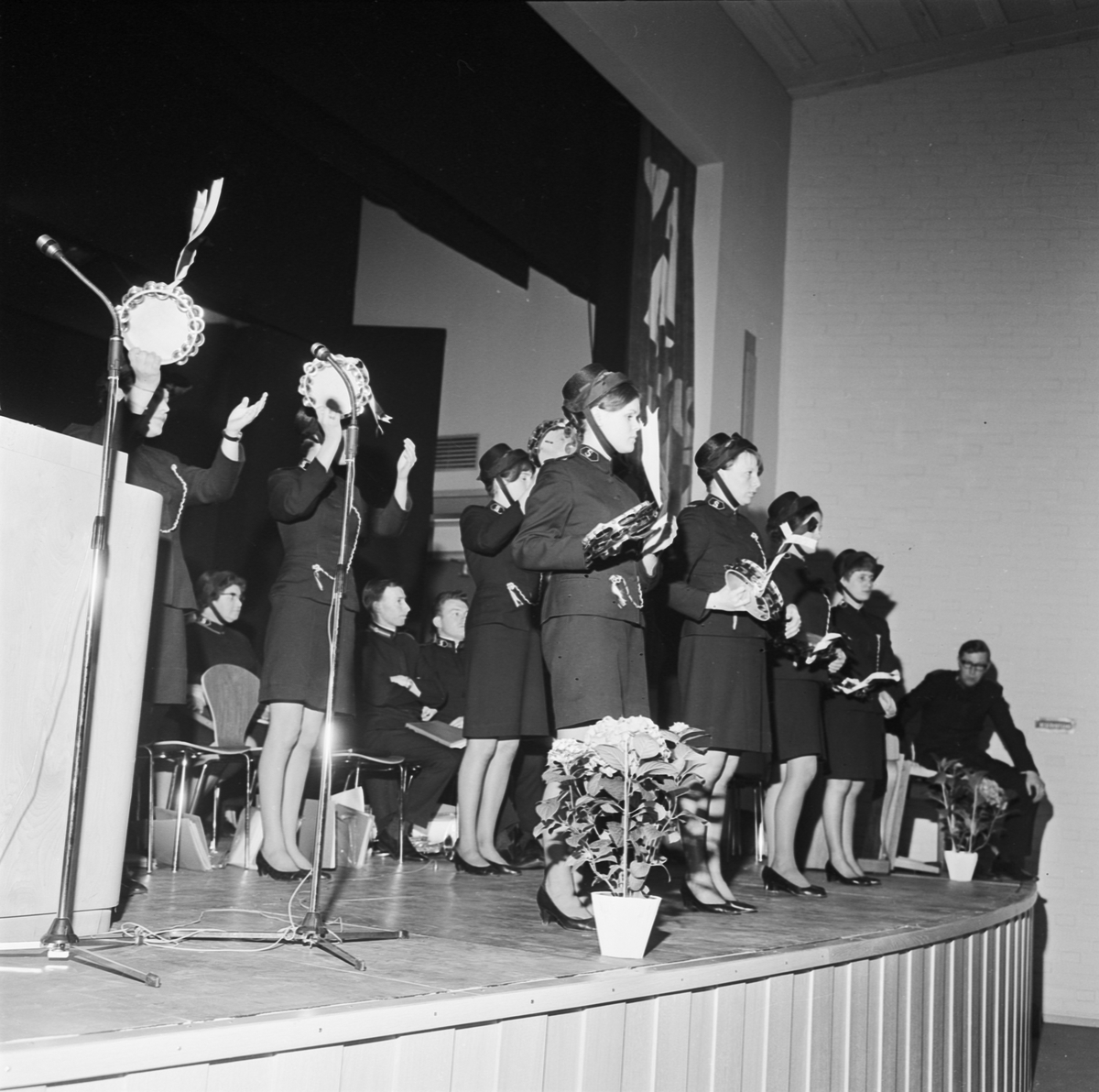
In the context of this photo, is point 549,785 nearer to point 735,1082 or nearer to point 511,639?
point 735,1082

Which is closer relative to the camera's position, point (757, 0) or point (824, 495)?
point (757, 0)

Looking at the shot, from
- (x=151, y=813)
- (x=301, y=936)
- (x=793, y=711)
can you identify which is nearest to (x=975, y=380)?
(x=793, y=711)

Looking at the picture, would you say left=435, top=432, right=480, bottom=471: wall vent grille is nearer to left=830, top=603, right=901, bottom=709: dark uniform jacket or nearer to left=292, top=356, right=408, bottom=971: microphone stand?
left=830, top=603, right=901, bottom=709: dark uniform jacket

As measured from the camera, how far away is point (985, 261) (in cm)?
791

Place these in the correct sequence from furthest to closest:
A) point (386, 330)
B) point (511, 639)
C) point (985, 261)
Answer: point (985, 261) → point (386, 330) → point (511, 639)

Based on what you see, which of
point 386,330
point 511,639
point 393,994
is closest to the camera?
point 393,994

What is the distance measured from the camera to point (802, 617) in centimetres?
490

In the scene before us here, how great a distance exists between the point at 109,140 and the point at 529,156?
2.41m

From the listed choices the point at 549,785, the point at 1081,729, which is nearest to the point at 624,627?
the point at 549,785

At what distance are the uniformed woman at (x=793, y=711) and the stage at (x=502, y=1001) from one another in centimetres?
39

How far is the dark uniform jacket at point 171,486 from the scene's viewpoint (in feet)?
11.9

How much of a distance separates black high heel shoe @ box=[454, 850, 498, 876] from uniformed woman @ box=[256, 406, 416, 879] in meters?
0.61

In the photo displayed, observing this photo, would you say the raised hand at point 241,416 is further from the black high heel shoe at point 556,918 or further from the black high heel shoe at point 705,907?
the black high heel shoe at point 705,907

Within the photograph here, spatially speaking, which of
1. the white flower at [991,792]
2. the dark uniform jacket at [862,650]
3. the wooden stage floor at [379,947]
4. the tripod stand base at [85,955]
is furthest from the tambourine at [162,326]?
the white flower at [991,792]
